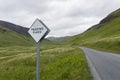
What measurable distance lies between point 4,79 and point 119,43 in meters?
52.5

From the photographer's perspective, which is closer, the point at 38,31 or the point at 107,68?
the point at 38,31

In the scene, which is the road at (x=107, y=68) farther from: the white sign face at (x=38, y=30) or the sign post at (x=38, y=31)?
the white sign face at (x=38, y=30)

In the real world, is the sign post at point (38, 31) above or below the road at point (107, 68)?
above

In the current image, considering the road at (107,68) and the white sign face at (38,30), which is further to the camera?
the road at (107,68)

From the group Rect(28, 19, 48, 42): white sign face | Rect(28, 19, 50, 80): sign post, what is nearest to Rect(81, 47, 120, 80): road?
Rect(28, 19, 50, 80): sign post

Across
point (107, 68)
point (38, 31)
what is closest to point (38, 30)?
point (38, 31)

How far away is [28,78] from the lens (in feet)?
65.0

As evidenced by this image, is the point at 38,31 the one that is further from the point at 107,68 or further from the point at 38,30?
the point at 107,68

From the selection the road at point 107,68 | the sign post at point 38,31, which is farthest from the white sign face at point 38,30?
the road at point 107,68

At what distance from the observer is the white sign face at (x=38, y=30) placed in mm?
12173

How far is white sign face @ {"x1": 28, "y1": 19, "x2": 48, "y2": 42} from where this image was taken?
39.9 feet

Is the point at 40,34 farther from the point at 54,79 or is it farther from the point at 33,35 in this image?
the point at 54,79

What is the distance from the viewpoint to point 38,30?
40.4 ft

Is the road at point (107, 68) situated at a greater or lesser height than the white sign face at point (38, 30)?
lesser
